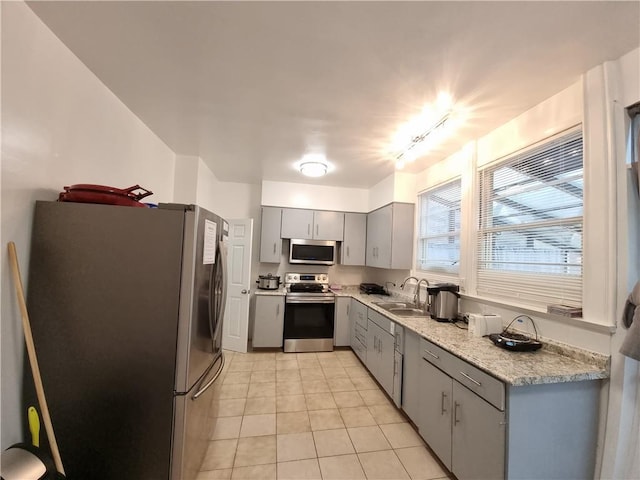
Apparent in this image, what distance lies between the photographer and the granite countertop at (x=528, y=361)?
1.37 metres

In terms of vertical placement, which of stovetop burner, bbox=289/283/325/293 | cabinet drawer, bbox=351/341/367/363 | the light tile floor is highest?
stovetop burner, bbox=289/283/325/293

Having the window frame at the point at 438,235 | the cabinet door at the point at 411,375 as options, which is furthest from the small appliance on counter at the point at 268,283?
the cabinet door at the point at 411,375

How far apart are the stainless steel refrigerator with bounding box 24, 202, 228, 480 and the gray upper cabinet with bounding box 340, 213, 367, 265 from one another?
3.18m

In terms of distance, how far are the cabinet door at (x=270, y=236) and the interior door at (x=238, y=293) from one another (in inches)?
11.5

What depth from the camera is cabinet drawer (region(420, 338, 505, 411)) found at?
1401 millimetres

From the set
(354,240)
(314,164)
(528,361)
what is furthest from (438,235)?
(528,361)

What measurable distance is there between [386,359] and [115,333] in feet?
7.74

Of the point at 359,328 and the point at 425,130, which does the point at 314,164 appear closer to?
the point at 425,130

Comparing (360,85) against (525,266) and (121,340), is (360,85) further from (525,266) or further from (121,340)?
(121,340)

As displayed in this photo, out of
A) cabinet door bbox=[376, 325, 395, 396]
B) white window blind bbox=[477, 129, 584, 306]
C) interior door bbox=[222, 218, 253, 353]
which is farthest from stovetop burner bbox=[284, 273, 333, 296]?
white window blind bbox=[477, 129, 584, 306]

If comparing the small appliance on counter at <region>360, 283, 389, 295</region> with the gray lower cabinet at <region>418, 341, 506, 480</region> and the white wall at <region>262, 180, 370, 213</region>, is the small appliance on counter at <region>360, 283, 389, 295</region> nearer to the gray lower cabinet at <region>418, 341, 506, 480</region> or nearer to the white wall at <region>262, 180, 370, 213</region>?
the white wall at <region>262, 180, 370, 213</region>

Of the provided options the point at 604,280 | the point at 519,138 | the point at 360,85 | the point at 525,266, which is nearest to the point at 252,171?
the point at 360,85

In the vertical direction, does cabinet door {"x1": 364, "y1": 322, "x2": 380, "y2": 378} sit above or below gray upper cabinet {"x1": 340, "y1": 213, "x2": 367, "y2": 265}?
below

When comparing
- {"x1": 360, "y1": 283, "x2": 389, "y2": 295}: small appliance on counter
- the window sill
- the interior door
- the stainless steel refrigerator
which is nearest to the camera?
the stainless steel refrigerator
